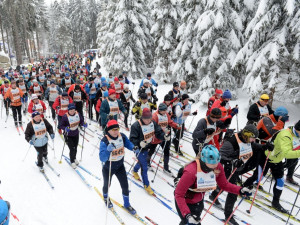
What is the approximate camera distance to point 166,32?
17.2 metres

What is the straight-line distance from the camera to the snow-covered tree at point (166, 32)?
17203 mm

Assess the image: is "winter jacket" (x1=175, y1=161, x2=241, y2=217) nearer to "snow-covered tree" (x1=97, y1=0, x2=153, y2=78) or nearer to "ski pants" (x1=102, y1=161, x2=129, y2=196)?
"ski pants" (x1=102, y1=161, x2=129, y2=196)

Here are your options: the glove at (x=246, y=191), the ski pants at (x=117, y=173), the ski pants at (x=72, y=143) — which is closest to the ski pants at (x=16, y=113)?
the ski pants at (x=72, y=143)

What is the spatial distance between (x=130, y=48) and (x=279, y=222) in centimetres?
1797

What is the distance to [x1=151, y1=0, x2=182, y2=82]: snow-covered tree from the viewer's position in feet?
56.4

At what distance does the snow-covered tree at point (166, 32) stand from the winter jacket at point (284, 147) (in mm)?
12714

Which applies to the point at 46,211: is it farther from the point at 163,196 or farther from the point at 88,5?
the point at 88,5

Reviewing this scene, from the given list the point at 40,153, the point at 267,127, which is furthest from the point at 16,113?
the point at 267,127

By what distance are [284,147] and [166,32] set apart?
14.3 metres

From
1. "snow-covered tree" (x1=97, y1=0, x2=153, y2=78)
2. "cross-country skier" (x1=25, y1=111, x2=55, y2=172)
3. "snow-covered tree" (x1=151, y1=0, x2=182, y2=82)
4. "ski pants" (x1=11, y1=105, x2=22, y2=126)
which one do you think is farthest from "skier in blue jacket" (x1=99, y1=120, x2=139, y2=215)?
"snow-covered tree" (x1=97, y1=0, x2=153, y2=78)

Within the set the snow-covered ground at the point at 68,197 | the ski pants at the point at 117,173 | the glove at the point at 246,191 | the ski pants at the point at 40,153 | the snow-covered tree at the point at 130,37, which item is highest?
the snow-covered tree at the point at 130,37

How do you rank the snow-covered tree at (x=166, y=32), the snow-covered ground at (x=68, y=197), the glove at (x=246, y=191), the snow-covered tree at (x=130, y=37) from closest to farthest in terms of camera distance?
→ the glove at (x=246, y=191) → the snow-covered ground at (x=68, y=197) → the snow-covered tree at (x=166, y=32) → the snow-covered tree at (x=130, y=37)

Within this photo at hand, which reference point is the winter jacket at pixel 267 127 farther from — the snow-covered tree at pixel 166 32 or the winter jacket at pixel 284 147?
the snow-covered tree at pixel 166 32

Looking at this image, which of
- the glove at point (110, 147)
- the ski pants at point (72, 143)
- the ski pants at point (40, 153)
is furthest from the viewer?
the ski pants at point (72, 143)
